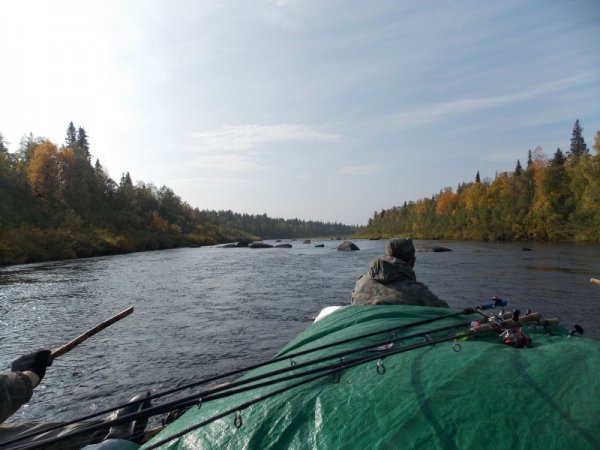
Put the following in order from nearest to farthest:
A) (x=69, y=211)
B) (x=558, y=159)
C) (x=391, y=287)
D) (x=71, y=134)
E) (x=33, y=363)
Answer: (x=33, y=363) → (x=391, y=287) → (x=69, y=211) → (x=558, y=159) → (x=71, y=134)

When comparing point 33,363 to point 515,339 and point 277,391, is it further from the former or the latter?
point 515,339

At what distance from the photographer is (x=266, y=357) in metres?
8.34

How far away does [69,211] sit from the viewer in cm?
5403

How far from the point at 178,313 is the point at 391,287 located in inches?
373

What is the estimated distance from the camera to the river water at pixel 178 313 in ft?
24.5

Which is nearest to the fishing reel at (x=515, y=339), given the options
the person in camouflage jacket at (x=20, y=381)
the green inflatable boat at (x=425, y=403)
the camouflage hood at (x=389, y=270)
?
the green inflatable boat at (x=425, y=403)

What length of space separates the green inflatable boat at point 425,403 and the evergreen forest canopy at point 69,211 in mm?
37201

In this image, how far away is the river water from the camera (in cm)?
748

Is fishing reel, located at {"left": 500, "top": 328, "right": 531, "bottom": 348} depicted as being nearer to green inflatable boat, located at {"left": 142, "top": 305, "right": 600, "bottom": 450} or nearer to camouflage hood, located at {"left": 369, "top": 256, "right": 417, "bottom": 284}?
green inflatable boat, located at {"left": 142, "top": 305, "right": 600, "bottom": 450}

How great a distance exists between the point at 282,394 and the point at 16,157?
76.8 metres

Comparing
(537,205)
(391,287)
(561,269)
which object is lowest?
(561,269)

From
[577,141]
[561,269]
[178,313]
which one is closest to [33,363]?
[178,313]

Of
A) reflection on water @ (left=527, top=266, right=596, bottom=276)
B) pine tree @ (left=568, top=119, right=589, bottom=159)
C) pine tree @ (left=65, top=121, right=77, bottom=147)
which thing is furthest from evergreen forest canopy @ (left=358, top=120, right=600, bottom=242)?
pine tree @ (left=65, top=121, right=77, bottom=147)

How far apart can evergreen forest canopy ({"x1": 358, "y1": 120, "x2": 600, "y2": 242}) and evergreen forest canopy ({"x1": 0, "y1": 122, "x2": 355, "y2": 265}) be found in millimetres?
62952
